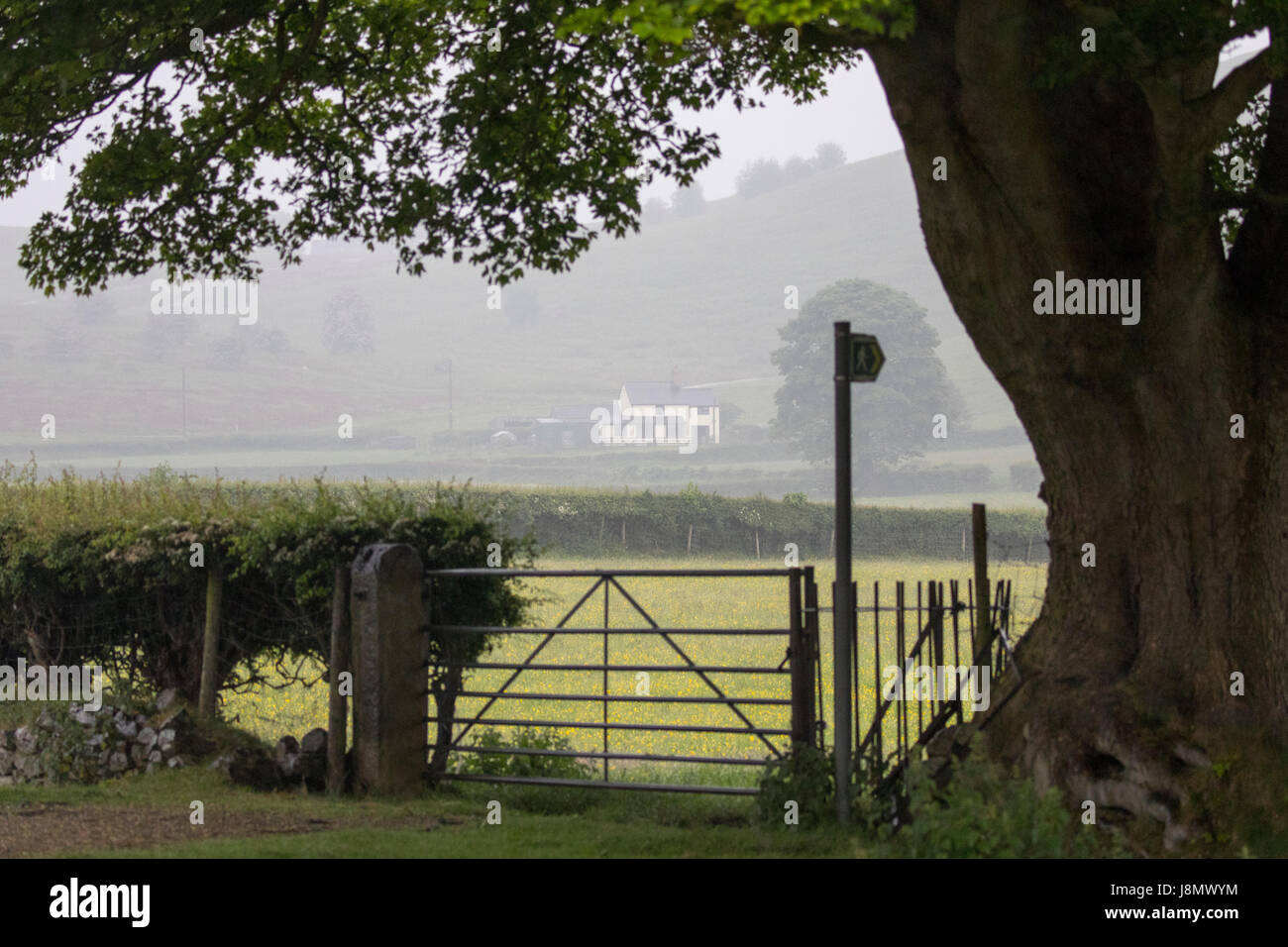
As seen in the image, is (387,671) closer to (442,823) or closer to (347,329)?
(442,823)

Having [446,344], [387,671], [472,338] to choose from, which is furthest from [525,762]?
[472,338]

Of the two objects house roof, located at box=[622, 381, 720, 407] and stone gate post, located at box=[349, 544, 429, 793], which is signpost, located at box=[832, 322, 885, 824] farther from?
house roof, located at box=[622, 381, 720, 407]

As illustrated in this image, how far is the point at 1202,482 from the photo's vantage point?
7406 mm

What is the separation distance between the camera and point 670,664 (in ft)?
59.7

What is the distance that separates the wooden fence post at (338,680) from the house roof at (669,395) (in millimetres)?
127301

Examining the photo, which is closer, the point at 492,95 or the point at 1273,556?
the point at 1273,556

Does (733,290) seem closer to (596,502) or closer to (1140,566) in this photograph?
(596,502)

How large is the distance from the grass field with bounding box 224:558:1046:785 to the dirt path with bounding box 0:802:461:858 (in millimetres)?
2420

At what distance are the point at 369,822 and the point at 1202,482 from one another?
5572 millimetres

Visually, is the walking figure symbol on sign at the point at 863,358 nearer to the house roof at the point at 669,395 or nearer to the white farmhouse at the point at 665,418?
the white farmhouse at the point at 665,418

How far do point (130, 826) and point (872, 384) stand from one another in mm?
92833

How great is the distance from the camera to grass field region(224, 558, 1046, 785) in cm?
1315

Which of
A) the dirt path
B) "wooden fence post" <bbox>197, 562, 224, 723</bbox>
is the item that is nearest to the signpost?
the dirt path
